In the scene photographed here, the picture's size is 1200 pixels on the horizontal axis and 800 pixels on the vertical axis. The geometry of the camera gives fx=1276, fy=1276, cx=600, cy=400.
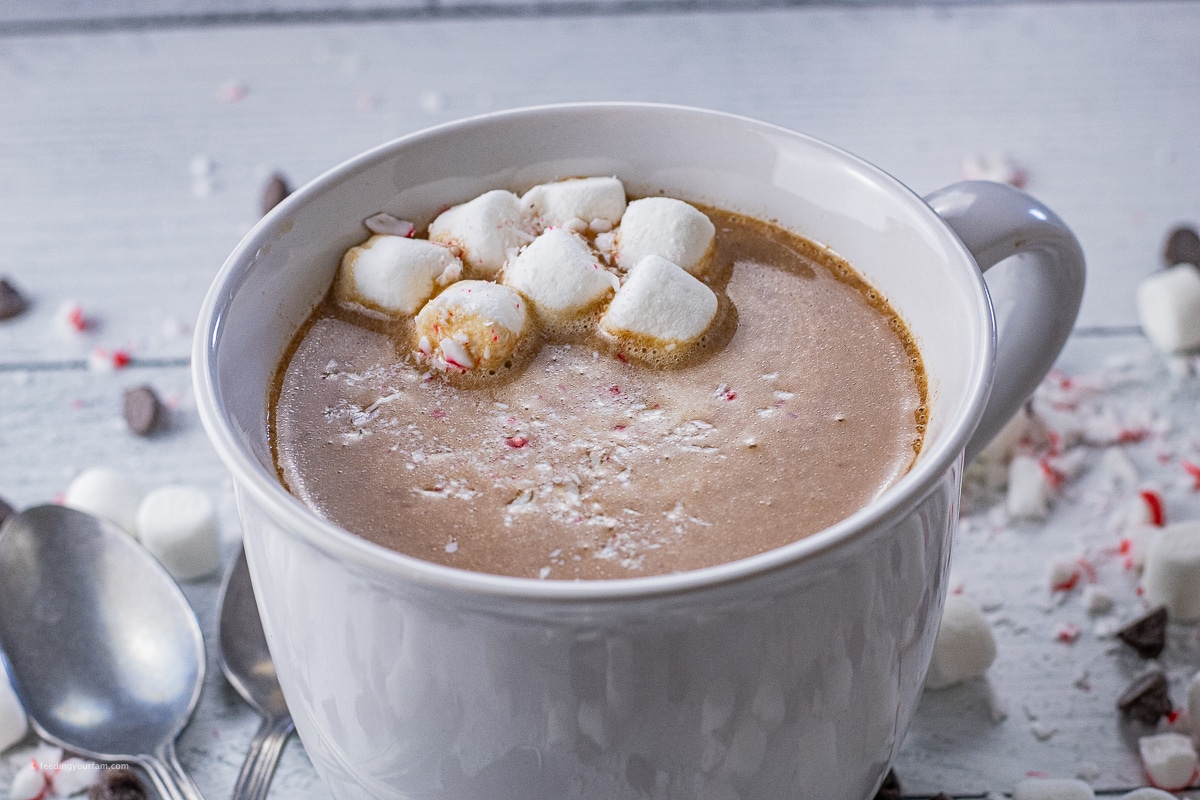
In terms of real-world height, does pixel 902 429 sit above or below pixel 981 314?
below

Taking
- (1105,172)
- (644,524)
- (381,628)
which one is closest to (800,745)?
A: (644,524)

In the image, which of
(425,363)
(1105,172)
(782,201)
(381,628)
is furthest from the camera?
(1105,172)

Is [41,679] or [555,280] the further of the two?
[41,679]

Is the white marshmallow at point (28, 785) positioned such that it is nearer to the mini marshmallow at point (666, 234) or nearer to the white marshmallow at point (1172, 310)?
the mini marshmallow at point (666, 234)

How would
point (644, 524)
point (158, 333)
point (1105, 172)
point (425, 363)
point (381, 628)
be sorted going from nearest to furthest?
point (381, 628) < point (644, 524) < point (425, 363) < point (158, 333) < point (1105, 172)

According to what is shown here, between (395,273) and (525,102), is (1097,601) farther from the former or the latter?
(525,102)

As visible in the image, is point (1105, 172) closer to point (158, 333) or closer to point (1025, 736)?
point (1025, 736)

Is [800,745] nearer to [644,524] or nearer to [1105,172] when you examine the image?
[644,524]

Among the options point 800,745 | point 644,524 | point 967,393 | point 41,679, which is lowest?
point 41,679
